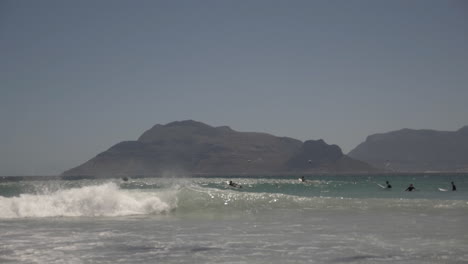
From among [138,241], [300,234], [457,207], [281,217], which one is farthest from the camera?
[457,207]

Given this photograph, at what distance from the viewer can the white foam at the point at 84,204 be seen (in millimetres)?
27703

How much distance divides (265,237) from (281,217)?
6.67 meters

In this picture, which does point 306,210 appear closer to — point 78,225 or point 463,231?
point 463,231

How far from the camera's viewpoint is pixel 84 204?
2883cm

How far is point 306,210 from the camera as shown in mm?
27406

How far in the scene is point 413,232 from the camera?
1839 cm

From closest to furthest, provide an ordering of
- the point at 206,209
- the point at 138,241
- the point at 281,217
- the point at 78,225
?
the point at 138,241
the point at 78,225
the point at 281,217
the point at 206,209

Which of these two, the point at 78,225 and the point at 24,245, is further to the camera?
the point at 78,225

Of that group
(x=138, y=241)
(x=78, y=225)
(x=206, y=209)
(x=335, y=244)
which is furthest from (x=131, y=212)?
(x=335, y=244)

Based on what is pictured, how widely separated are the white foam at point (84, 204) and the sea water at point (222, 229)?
2.3 inches

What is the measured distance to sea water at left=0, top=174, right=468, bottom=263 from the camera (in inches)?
562

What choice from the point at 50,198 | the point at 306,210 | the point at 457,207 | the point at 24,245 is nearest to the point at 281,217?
the point at 306,210

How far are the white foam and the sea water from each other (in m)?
0.06

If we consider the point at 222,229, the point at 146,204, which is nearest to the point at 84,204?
the point at 146,204
